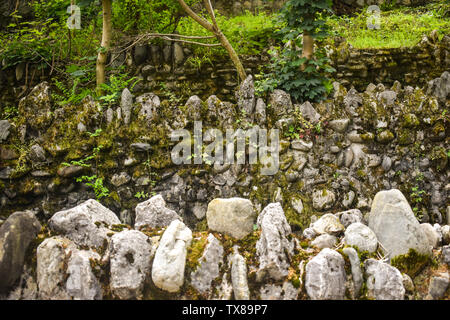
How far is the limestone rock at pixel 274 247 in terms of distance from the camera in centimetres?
203

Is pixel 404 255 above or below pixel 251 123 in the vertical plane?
below

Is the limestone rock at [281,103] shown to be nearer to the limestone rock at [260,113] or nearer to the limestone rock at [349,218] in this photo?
the limestone rock at [260,113]

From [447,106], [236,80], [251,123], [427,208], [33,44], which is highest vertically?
[33,44]

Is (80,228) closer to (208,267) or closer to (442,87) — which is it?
(208,267)

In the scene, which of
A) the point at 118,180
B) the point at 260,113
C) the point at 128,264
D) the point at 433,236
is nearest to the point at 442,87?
the point at 260,113

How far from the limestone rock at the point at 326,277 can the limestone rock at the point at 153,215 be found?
130 centimetres

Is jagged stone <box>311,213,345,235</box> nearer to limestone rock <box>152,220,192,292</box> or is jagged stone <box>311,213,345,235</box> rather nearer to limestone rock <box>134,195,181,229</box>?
limestone rock <box>152,220,192,292</box>

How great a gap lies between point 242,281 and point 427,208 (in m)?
3.52

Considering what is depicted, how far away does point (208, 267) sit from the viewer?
211 cm

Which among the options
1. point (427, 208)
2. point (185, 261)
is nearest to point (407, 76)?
point (427, 208)

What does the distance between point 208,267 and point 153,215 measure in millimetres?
758

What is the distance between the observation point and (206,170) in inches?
161

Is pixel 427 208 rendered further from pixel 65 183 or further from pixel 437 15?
pixel 437 15

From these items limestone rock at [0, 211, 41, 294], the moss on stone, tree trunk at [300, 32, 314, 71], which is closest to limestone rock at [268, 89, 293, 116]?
tree trunk at [300, 32, 314, 71]
